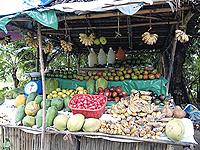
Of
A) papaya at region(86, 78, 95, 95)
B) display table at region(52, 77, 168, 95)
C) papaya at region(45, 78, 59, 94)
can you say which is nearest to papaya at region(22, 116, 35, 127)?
papaya at region(45, 78, 59, 94)

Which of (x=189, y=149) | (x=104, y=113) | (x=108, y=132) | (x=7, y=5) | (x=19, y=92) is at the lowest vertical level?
(x=189, y=149)

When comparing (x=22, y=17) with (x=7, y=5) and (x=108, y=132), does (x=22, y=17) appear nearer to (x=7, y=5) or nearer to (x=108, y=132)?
(x=7, y=5)

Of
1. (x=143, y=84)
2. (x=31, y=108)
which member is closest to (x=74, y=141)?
(x=31, y=108)

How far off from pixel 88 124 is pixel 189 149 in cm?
162

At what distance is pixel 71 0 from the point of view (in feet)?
8.35

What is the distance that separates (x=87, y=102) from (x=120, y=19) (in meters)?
2.22

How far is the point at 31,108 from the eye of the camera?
2.98 meters

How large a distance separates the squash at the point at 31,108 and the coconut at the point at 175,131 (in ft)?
8.41

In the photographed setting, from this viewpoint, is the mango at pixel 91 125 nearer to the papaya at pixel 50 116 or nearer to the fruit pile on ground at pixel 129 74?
the papaya at pixel 50 116

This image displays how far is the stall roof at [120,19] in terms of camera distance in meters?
2.04

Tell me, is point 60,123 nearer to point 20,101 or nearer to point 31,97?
point 31,97

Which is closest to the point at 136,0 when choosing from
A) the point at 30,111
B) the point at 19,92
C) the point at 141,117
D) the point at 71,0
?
the point at 71,0

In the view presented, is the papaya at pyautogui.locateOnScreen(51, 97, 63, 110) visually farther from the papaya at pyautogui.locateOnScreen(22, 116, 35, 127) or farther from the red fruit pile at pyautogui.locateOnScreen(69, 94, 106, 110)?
the papaya at pyautogui.locateOnScreen(22, 116, 35, 127)

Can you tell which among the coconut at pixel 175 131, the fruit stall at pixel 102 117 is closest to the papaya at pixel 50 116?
the fruit stall at pixel 102 117
